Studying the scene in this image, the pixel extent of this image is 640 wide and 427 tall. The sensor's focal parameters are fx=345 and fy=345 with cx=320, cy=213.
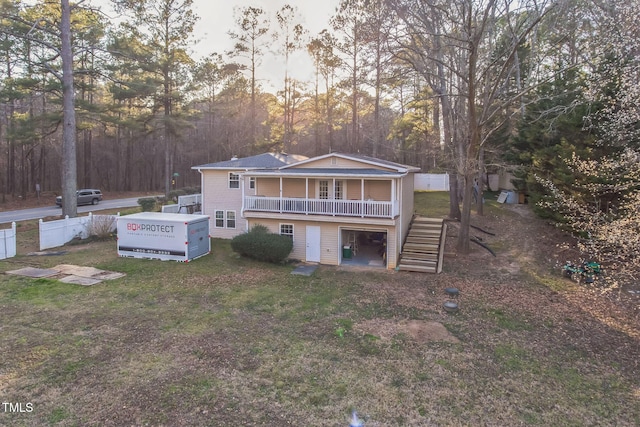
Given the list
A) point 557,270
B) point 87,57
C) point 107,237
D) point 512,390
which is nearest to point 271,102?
point 87,57

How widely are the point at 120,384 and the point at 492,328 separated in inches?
325

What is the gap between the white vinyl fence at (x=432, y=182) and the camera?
31.4 meters

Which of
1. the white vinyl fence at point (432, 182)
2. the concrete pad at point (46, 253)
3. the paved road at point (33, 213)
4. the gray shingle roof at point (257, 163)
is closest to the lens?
the concrete pad at point (46, 253)

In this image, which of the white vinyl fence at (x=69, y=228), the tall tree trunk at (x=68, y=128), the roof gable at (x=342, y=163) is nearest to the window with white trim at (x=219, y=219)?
the white vinyl fence at (x=69, y=228)

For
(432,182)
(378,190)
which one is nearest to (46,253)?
(378,190)

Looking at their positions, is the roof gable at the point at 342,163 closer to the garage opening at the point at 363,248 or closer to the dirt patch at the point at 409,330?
the garage opening at the point at 363,248

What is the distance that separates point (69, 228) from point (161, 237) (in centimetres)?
616

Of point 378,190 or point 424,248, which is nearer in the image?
point 424,248

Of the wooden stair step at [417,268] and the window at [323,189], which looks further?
the window at [323,189]

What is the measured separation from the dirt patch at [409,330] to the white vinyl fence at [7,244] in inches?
564

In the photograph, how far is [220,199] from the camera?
18797 mm

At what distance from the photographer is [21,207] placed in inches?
1071

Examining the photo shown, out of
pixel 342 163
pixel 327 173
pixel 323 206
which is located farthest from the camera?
pixel 342 163

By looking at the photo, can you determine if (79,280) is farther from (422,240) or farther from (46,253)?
(422,240)
